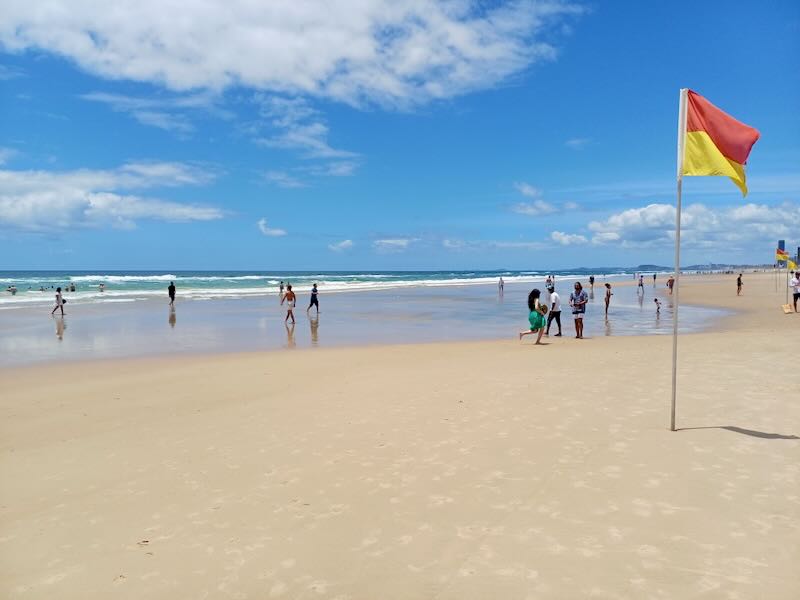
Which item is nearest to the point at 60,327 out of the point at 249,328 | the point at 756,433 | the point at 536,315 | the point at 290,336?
the point at 249,328

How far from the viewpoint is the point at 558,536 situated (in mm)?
4664

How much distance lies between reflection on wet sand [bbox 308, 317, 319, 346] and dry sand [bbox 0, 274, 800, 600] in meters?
8.29

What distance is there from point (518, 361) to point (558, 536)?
30.0 ft

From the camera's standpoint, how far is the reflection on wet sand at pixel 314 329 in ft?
64.2

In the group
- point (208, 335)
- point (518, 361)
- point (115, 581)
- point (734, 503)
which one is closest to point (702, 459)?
point (734, 503)

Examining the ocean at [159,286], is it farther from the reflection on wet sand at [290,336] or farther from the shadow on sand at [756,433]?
the shadow on sand at [756,433]

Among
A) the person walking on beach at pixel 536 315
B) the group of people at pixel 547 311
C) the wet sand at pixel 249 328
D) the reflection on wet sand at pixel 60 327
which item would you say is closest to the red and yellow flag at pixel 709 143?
the group of people at pixel 547 311

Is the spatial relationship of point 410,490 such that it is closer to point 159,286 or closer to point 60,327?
point 60,327

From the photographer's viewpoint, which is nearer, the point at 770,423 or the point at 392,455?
the point at 392,455

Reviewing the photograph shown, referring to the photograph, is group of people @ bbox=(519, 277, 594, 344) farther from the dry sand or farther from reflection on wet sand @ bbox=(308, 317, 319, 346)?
reflection on wet sand @ bbox=(308, 317, 319, 346)

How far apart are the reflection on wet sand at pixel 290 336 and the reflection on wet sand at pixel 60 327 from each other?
864cm

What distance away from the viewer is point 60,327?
24.6 m

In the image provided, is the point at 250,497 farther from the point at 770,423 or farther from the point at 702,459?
the point at 770,423

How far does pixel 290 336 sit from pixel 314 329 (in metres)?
2.61
